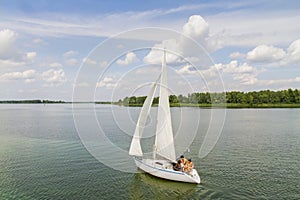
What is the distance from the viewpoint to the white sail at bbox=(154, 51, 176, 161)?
19.0m

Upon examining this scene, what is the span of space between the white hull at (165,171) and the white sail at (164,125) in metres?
0.86

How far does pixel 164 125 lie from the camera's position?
1923 centimetres

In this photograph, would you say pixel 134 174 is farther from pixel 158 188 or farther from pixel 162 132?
pixel 162 132

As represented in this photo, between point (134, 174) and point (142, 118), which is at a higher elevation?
point (142, 118)

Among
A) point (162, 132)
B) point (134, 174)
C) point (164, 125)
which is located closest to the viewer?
point (164, 125)

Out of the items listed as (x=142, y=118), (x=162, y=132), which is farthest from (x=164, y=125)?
(x=142, y=118)

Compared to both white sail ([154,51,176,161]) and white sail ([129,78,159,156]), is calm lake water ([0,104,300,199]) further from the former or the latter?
white sail ([154,51,176,161])

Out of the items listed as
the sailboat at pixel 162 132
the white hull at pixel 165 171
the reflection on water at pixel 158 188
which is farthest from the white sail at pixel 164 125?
the reflection on water at pixel 158 188

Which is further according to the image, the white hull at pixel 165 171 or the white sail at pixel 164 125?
the white sail at pixel 164 125

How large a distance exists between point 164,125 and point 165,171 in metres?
3.21

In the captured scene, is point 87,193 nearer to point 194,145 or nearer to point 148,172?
point 148,172

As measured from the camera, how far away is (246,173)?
63.5 ft

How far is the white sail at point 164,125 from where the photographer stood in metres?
19.0

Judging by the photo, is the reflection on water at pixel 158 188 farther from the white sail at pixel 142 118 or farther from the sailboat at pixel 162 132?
the white sail at pixel 142 118
